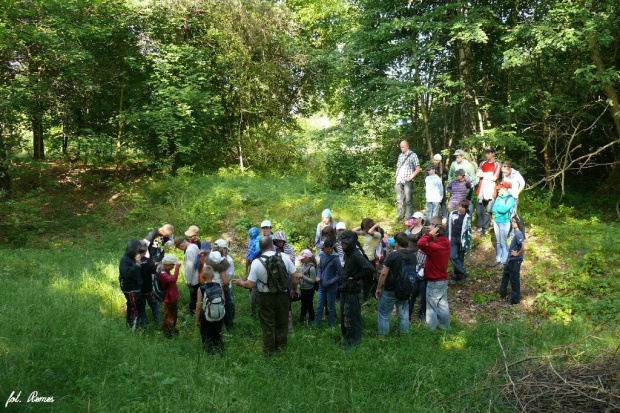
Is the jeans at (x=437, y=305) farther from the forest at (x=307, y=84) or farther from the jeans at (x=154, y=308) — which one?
the forest at (x=307, y=84)

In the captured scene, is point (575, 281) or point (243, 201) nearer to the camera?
point (575, 281)

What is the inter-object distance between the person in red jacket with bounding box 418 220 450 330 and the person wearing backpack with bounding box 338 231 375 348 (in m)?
1.26

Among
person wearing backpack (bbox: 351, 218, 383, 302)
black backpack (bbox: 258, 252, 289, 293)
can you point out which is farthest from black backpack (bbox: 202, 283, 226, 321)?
person wearing backpack (bbox: 351, 218, 383, 302)

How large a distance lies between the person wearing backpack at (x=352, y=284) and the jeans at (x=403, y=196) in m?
5.43

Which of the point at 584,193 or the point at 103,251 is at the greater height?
the point at 584,193

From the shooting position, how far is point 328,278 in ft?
24.6

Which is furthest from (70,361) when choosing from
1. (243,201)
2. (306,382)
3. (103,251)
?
(243,201)

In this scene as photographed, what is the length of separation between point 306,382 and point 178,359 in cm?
175

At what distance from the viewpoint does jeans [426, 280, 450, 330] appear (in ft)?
24.2

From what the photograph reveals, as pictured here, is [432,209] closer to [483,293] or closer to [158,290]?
[483,293]

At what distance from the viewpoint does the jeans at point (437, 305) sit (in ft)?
24.2

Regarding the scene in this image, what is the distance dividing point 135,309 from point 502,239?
308 inches

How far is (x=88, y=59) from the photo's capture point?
16016mm

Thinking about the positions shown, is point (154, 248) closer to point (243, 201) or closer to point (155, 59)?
point (243, 201)
